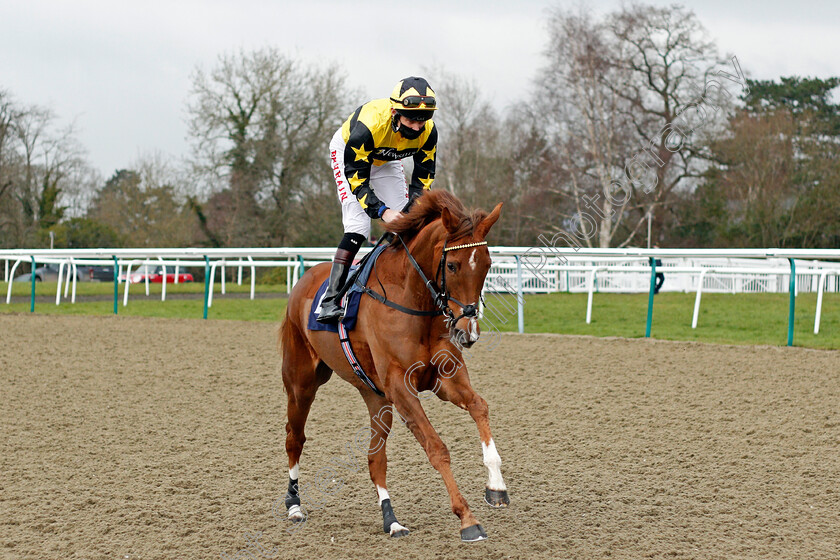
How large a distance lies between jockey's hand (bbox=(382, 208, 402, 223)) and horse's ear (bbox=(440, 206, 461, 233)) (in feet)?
1.59

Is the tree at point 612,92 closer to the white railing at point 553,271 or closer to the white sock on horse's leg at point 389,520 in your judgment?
the white railing at point 553,271

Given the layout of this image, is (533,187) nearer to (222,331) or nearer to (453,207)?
(222,331)

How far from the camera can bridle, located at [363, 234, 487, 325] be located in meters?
3.47

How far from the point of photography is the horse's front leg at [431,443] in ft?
11.2

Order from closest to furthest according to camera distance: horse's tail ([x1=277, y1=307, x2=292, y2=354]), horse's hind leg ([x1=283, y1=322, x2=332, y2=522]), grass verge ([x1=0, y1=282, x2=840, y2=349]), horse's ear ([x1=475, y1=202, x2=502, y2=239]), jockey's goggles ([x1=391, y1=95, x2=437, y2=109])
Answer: horse's ear ([x1=475, y1=202, x2=502, y2=239]), jockey's goggles ([x1=391, y1=95, x2=437, y2=109]), horse's hind leg ([x1=283, y1=322, x2=332, y2=522]), horse's tail ([x1=277, y1=307, x2=292, y2=354]), grass verge ([x1=0, y1=282, x2=840, y2=349])

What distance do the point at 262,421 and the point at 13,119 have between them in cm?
4180

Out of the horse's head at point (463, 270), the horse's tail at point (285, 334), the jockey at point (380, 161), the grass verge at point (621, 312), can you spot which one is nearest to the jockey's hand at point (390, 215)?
the jockey at point (380, 161)

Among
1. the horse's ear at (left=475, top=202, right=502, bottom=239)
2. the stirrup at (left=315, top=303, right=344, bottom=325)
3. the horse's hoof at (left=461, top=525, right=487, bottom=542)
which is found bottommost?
the horse's hoof at (left=461, top=525, right=487, bottom=542)

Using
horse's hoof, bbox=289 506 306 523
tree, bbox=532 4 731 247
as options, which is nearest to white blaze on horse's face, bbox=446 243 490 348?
horse's hoof, bbox=289 506 306 523

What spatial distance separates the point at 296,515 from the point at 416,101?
92.3 inches

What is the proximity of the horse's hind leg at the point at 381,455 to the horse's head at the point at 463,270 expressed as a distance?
3.68 feet

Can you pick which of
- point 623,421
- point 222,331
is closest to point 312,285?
point 623,421

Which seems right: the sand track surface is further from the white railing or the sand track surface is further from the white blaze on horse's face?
the white railing

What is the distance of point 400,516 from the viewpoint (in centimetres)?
432
